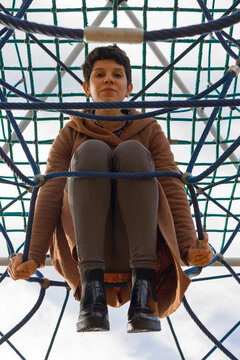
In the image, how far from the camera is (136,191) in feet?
3.82

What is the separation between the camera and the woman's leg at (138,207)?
1.13 m

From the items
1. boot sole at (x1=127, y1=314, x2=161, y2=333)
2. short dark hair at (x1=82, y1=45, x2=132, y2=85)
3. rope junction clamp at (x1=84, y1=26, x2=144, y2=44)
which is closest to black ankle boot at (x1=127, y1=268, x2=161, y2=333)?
boot sole at (x1=127, y1=314, x2=161, y2=333)

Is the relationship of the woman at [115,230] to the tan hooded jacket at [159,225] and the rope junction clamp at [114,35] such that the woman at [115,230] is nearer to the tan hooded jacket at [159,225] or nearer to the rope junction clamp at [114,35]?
the tan hooded jacket at [159,225]

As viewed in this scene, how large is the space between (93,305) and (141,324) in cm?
10

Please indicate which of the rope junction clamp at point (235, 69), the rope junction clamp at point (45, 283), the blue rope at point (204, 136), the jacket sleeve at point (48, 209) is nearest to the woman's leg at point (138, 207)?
the blue rope at point (204, 136)

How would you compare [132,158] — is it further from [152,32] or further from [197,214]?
[152,32]

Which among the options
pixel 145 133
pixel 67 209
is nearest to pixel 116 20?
pixel 145 133

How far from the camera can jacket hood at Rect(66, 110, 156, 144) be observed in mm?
1376

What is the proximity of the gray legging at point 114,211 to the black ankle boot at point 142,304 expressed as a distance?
0.08ft

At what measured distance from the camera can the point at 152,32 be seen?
89cm

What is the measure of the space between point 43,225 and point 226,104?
1.77 ft

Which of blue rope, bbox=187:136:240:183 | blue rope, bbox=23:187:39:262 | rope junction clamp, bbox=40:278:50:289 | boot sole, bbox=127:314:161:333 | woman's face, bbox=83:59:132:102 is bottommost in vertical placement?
rope junction clamp, bbox=40:278:50:289

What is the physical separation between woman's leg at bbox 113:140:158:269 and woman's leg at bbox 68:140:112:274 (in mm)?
40

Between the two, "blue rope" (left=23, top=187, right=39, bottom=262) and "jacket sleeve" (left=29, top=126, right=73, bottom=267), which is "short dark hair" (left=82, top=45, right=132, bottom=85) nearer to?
"jacket sleeve" (left=29, top=126, right=73, bottom=267)
